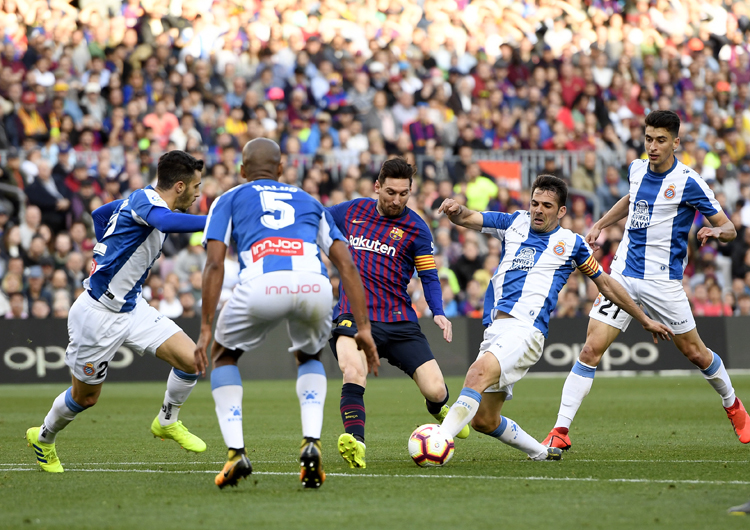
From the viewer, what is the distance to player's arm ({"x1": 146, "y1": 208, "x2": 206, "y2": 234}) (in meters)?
6.54

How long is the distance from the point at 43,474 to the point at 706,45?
75.3ft

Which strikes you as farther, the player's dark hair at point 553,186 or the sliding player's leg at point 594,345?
the sliding player's leg at point 594,345

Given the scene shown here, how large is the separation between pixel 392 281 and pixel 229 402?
95.3 inches

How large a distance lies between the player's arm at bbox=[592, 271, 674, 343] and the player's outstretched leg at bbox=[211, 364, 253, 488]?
2.94 meters

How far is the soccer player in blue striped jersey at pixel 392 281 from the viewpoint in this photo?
7711 millimetres

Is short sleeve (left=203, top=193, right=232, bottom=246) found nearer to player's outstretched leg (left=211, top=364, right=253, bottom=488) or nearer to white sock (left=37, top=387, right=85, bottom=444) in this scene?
player's outstretched leg (left=211, top=364, right=253, bottom=488)

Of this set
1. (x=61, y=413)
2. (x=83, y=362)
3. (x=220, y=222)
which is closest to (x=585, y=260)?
(x=220, y=222)

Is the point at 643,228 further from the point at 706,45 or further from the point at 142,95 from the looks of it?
the point at 706,45

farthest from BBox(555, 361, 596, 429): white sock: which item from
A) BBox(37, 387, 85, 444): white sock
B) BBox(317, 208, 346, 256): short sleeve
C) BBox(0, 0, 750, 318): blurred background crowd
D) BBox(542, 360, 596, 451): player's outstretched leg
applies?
BBox(0, 0, 750, 318): blurred background crowd

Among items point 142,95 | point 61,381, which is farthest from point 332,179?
point 61,381

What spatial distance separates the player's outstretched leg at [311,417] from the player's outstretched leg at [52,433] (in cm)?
201

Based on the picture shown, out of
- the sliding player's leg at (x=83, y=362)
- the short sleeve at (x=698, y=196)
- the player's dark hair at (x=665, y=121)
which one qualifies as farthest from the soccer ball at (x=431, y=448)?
the player's dark hair at (x=665, y=121)

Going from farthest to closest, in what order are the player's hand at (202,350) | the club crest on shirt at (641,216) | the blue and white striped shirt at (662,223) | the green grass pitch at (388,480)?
the club crest on shirt at (641,216) → the blue and white striped shirt at (662,223) → the player's hand at (202,350) → the green grass pitch at (388,480)

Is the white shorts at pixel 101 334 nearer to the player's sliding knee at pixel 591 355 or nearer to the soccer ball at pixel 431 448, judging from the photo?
the soccer ball at pixel 431 448
